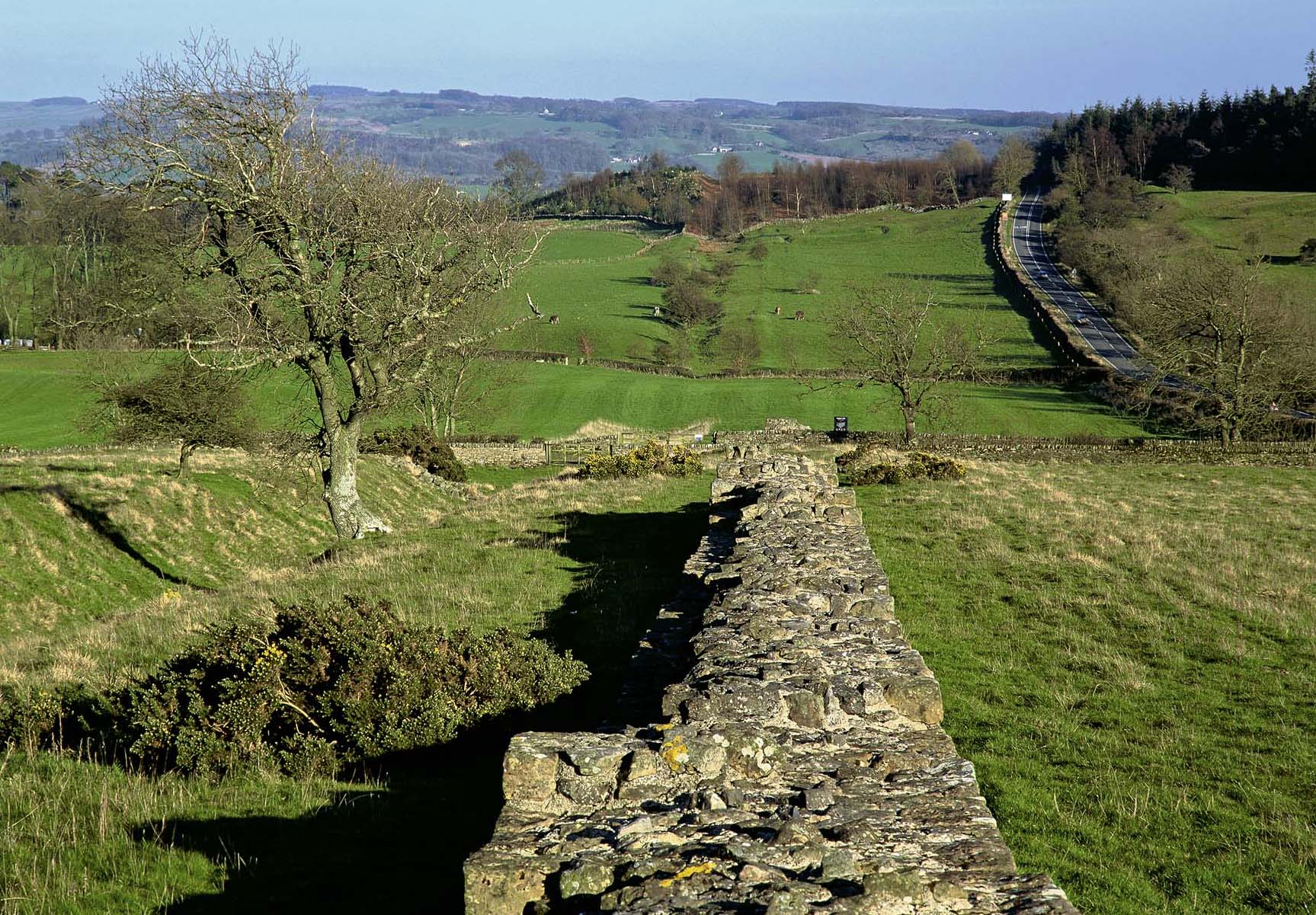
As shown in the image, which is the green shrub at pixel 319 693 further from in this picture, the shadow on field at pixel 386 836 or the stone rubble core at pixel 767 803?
the stone rubble core at pixel 767 803

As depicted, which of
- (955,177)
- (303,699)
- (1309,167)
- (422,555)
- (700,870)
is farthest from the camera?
(955,177)

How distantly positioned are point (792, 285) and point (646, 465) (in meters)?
92.8

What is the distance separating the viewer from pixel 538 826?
6.18 m

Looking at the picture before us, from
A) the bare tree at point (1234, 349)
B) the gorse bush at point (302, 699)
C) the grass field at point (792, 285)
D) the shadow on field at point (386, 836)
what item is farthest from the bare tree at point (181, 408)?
the grass field at point (792, 285)

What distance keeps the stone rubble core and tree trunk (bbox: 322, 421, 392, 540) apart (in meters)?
15.7

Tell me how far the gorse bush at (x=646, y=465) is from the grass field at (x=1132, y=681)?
8.36 m

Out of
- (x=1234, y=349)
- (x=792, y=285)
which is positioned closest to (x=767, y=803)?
(x=1234, y=349)

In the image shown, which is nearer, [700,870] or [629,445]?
[700,870]

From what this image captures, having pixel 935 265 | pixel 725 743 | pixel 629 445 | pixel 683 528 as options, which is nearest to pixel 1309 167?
pixel 935 265

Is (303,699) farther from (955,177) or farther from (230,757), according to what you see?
(955,177)

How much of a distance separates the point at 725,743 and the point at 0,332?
113 meters

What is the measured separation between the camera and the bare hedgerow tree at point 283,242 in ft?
68.7

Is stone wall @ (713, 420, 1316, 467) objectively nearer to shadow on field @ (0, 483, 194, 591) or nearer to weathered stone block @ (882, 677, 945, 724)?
shadow on field @ (0, 483, 194, 591)

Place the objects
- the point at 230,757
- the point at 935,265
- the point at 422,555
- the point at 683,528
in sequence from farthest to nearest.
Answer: the point at 935,265 < the point at 683,528 < the point at 422,555 < the point at 230,757
